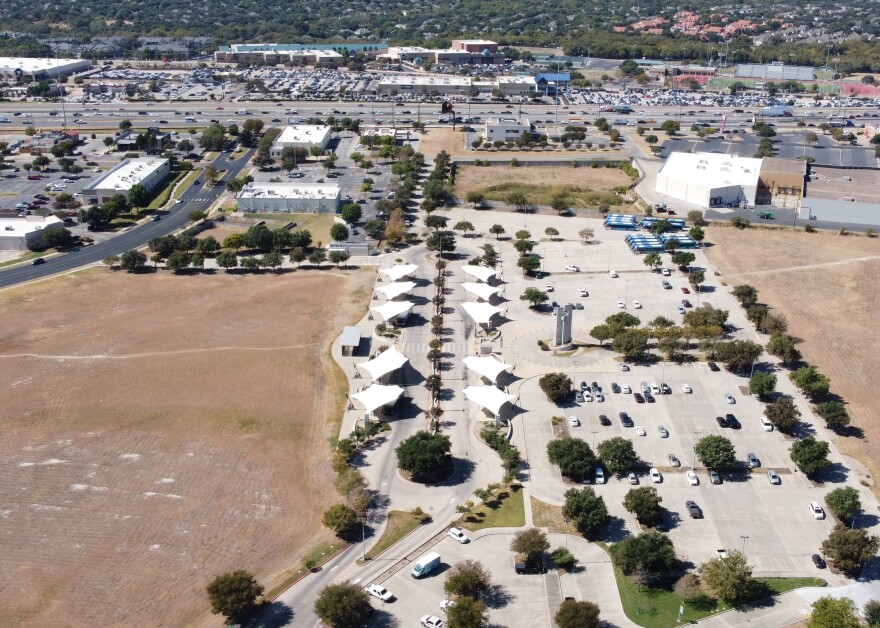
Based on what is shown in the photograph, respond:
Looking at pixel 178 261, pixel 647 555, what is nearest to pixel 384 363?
pixel 647 555

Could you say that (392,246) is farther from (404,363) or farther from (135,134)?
(135,134)

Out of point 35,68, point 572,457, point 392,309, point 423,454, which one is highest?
point 35,68

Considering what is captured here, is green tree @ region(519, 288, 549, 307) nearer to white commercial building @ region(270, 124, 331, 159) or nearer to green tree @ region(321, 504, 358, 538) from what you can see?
green tree @ region(321, 504, 358, 538)

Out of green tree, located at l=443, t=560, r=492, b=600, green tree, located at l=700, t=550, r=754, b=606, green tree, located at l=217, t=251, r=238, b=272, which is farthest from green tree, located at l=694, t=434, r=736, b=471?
green tree, located at l=217, t=251, r=238, b=272

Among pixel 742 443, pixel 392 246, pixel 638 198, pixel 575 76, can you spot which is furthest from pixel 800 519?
pixel 575 76

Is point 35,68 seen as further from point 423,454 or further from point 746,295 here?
point 423,454
